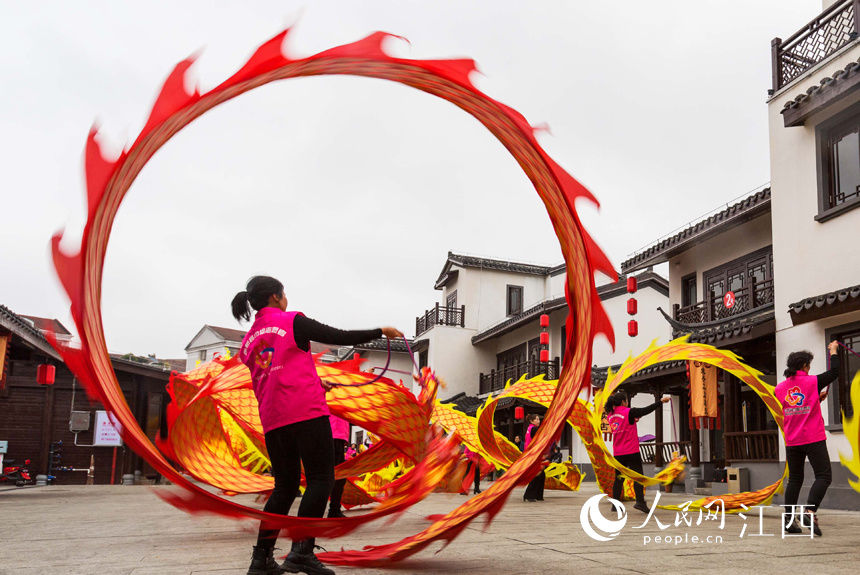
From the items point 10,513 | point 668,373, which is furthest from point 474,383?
point 10,513

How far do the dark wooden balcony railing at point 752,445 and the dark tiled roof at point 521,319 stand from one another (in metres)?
11.0

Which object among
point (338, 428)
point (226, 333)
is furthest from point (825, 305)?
point (226, 333)

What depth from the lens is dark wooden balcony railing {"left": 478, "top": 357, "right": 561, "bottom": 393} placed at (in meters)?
25.9

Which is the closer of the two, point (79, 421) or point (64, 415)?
point (79, 421)

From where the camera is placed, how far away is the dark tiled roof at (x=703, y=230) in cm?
1378

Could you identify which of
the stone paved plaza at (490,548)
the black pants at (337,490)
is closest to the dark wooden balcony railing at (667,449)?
the stone paved plaza at (490,548)

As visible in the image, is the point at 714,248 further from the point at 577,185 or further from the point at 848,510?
the point at 577,185

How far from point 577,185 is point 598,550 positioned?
2.30 meters

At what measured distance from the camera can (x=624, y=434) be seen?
8672mm

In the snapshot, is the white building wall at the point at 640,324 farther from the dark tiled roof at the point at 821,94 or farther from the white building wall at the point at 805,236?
the dark tiled roof at the point at 821,94

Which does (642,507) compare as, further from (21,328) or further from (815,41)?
(21,328)

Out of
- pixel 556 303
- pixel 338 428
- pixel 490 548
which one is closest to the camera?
pixel 490 548

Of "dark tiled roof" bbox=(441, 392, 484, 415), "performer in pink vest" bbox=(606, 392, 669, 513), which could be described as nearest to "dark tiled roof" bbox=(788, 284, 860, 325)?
"performer in pink vest" bbox=(606, 392, 669, 513)

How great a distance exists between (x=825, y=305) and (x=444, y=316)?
82.2ft
